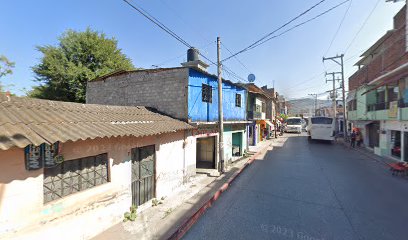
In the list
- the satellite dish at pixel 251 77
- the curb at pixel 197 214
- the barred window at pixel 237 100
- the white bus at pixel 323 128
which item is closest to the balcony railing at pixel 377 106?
the white bus at pixel 323 128

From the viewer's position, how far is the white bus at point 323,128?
22.8m

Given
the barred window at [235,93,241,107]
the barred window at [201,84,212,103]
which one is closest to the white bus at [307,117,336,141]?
the barred window at [235,93,241,107]

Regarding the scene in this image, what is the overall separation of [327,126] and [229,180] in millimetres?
18405

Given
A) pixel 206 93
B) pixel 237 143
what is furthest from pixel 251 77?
pixel 206 93

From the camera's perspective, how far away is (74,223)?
452 centimetres

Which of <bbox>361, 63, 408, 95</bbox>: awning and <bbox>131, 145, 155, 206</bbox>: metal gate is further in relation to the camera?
<bbox>361, 63, 408, 95</bbox>: awning

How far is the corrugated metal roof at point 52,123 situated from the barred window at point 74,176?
2.74 ft

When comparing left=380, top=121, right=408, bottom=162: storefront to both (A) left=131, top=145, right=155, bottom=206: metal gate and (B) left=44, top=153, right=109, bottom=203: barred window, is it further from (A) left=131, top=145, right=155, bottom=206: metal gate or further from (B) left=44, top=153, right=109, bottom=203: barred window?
(B) left=44, top=153, right=109, bottom=203: barred window

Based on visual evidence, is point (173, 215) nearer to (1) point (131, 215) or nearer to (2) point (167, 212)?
(2) point (167, 212)

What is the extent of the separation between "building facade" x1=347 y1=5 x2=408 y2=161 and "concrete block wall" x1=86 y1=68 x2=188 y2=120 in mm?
12991

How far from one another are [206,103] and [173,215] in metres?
6.06

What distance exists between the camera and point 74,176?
4680 mm

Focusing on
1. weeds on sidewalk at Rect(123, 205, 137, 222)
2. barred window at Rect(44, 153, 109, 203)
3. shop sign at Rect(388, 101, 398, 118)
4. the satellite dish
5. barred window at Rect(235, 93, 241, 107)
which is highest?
the satellite dish

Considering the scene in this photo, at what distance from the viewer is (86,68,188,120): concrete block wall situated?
946 centimetres
